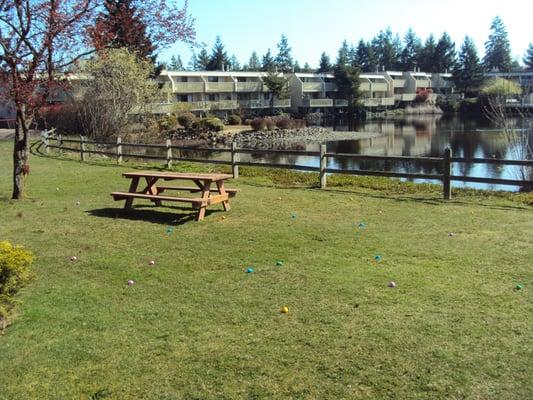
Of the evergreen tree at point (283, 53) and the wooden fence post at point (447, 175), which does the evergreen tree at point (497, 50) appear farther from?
the wooden fence post at point (447, 175)

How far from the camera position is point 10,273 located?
4.89 meters

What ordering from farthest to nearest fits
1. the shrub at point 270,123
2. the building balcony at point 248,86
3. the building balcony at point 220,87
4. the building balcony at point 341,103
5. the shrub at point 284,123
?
the building balcony at point 341,103 < the building balcony at point 248,86 < the building balcony at point 220,87 < the shrub at point 284,123 < the shrub at point 270,123

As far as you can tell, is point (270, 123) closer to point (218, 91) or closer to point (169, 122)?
point (218, 91)

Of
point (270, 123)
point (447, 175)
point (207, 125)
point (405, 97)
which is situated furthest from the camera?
point (405, 97)

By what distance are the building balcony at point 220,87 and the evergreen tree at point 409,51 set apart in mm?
61864

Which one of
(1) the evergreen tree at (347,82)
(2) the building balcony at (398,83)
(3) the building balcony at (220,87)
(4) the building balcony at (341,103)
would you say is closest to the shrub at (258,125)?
(3) the building balcony at (220,87)

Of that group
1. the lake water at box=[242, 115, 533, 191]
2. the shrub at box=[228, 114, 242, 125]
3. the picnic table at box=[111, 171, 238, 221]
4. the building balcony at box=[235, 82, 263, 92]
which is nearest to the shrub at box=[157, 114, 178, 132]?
the shrub at box=[228, 114, 242, 125]

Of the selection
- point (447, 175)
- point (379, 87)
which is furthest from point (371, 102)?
point (447, 175)

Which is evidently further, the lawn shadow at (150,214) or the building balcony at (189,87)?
the building balcony at (189,87)

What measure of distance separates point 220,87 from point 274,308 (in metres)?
61.9

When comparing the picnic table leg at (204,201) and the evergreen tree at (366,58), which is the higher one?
the evergreen tree at (366,58)

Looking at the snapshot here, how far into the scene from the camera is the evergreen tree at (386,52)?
115925mm

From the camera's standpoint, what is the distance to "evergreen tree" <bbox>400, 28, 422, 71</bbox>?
114250 mm

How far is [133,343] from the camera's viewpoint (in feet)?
14.4
